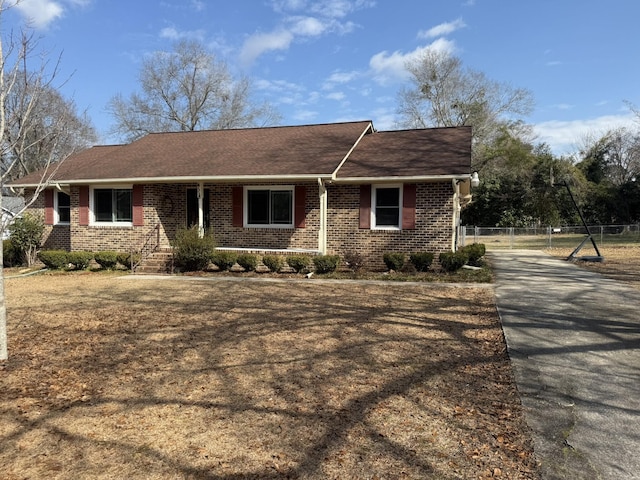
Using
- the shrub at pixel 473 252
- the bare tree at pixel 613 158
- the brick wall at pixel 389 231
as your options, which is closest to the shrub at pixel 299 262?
the brick wall at pixel 389 231

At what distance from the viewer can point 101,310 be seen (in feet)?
25.0

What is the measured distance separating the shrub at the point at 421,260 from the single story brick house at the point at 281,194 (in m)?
0.70

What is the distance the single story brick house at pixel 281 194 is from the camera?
1249 cm

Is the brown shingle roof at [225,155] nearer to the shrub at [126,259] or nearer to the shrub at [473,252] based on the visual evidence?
the shrub at [126,259]

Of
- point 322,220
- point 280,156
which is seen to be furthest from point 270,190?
point 322,220

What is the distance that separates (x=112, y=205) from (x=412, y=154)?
10.1 m

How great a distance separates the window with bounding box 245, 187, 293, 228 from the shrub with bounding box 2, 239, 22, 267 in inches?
326

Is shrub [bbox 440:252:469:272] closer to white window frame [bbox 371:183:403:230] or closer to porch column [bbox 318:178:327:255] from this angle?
white window frame [bbox 371:183:403:230]

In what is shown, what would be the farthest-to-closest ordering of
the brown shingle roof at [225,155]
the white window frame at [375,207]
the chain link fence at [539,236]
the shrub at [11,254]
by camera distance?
1. the chain link fence at [539,236]
2. the shrub at [11,254]
3. the brown shingle roof at [225,155]
4. the white window frame at [375,207]

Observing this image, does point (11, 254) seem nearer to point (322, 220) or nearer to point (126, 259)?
point (126, 259)

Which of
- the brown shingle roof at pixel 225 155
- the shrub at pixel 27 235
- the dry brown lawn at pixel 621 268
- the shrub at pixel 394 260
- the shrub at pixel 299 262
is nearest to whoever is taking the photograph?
the dry brown lawn at pixel 621 268

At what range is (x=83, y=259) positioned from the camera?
13438mm

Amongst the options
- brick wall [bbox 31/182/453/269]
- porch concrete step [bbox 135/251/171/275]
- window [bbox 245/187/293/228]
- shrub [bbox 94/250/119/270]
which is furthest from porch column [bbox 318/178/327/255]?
shrub [bbox 94/250/119/270]

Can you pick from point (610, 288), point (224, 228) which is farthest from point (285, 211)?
point (610, 288)
